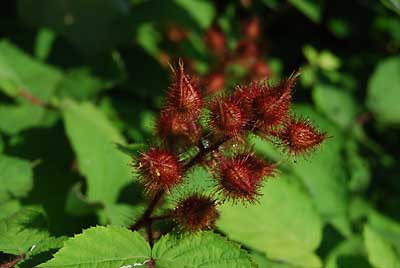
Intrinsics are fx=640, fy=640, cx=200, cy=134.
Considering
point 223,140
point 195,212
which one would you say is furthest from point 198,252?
point 223,140

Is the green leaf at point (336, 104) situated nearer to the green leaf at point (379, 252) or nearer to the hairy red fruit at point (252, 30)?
the hairy red fruit at point (252, 30)

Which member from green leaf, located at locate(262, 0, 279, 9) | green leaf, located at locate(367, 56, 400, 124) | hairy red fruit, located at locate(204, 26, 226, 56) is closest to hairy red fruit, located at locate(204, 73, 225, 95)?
hairy red fruit, located at locate(204, 26, 226, 56)

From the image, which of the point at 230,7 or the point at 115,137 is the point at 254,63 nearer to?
the point at 230,7

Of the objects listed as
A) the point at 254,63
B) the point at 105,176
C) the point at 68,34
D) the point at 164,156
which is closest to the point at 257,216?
the point at 105,176

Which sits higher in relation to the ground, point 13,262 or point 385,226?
point 385,226

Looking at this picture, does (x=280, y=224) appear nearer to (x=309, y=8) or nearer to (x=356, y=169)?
(x=356, y=169)
